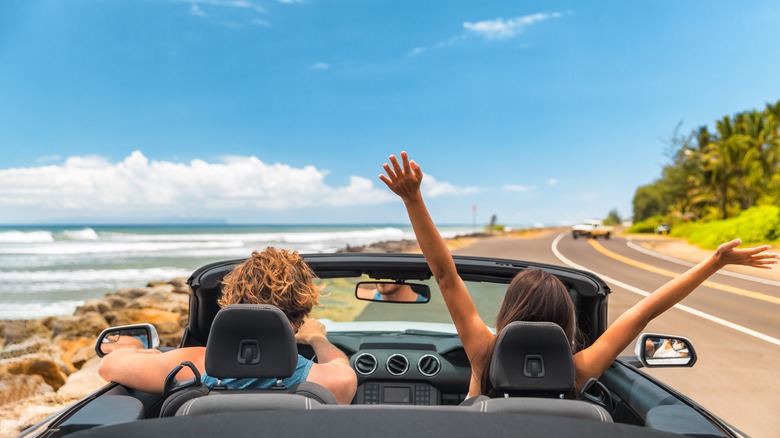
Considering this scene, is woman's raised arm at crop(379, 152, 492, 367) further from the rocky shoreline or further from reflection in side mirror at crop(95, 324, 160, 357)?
the rocky shoreline

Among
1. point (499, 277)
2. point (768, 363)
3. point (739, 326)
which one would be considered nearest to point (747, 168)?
point (739, 326)

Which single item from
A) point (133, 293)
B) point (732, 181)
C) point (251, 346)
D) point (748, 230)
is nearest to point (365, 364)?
point (251, 346)

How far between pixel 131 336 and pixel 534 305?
7.03 feet

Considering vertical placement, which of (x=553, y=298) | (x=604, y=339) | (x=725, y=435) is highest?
(x=553, y=298)

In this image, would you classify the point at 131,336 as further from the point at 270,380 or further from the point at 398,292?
the point at 398,292

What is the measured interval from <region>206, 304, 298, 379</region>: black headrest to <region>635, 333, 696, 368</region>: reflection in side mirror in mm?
1775

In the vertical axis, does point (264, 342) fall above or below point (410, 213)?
below

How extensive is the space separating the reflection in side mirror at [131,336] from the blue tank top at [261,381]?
86cm

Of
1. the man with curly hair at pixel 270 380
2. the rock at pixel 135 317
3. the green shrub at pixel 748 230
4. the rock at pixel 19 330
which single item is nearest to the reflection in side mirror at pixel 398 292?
the man with curly hair at pixel 270 380

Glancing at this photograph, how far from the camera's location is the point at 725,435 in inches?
84.1

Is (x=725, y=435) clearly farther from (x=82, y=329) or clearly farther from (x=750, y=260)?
(x=82, y=329)

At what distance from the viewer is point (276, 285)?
8.92ft

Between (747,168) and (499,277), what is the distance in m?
58.5

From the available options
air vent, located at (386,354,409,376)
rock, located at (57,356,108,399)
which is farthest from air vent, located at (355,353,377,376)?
rock, located at (57,356,108,399)
